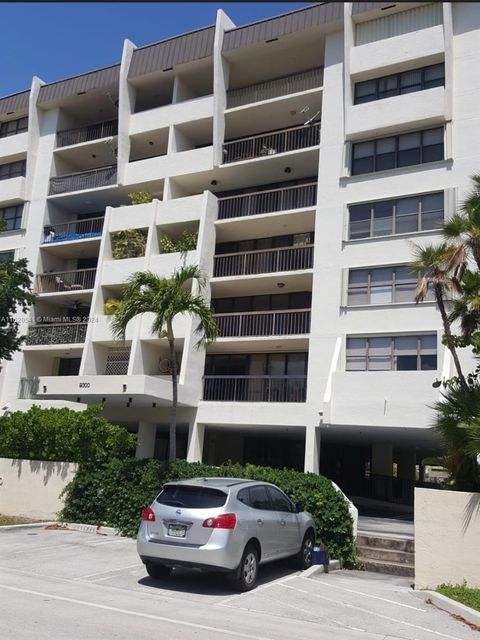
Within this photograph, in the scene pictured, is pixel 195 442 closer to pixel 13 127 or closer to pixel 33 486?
pixel 33 486

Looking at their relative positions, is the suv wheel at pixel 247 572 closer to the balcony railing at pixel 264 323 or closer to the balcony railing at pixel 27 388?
the balcony railing at pixel 264 323

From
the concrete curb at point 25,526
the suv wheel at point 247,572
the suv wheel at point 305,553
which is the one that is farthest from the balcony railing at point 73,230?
the suv wheel at point 247,572

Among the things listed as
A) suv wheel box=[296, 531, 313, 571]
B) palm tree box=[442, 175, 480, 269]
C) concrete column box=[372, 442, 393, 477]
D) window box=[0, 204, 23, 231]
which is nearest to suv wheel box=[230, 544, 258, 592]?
suv wheel box=[296, 531, 313, 571]

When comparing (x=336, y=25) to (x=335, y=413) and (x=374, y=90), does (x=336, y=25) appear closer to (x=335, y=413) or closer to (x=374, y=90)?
(x=374, y=90)

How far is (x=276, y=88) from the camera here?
29.1 meters

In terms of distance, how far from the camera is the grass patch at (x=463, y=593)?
10392 millimetres

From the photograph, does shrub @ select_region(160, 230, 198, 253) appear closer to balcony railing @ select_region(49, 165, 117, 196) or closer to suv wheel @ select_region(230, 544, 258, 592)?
balcony railing @ select_region(49, 165, 117, 196)

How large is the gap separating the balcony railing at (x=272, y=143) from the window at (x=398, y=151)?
2.40 metres

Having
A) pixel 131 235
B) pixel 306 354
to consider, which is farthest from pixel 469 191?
pixel 131 235

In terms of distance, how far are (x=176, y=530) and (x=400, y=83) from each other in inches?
819

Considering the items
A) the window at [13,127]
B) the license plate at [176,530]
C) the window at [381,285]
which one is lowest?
→ the license plate at [176,530]

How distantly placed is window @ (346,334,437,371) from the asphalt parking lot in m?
10.2

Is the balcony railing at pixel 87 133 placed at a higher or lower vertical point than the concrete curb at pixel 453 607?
higher

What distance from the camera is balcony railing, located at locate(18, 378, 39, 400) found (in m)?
29.7
